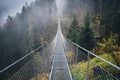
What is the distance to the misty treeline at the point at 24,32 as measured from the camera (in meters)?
79.1

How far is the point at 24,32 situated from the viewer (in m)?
90.8

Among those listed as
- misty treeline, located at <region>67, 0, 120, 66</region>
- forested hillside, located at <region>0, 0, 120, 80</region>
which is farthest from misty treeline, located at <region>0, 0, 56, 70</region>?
misty treeline, located at <region>67, 0, 120, 66</region>

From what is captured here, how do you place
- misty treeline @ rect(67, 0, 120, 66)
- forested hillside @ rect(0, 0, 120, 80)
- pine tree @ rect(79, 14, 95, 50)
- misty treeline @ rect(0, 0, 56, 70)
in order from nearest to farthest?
pine tree @ rect(79, 14, 95, 50) < misty treeline @ rect(67, 0, 120, 66) < forested hillside @ rect(0, 0, 120, 80) < misty treeline @ rect(0, 0, 56, 70)

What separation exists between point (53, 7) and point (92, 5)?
184 feet

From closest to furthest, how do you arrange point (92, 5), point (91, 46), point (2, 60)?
point (91, 46), point (92, 5), point (2, 60)

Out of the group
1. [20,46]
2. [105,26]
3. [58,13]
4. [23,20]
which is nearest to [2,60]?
[20,46]

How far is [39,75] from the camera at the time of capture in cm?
823

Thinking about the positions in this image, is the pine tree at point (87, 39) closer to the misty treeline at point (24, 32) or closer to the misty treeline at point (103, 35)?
the misty treeline at point (103, 35)

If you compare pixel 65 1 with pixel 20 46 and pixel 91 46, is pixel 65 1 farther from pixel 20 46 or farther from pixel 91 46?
pixel 91 46

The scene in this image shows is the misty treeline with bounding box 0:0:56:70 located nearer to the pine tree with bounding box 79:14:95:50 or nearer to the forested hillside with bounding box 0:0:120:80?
the forested hillside with bounding box 0:0:120:80

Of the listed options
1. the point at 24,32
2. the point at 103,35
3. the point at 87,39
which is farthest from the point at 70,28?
the point at 24,32

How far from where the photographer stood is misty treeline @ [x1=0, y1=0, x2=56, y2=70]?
79125mm

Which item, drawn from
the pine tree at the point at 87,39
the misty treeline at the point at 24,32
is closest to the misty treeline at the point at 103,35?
the pine tree at the point at 87,39

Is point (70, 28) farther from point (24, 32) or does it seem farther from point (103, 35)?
point (24, 32)
